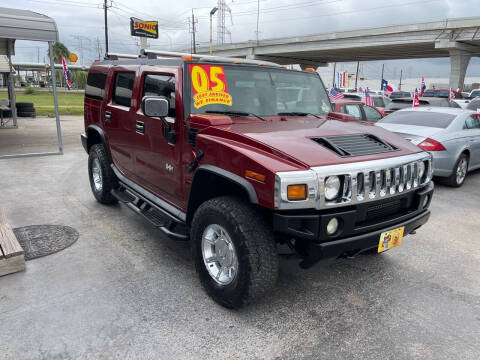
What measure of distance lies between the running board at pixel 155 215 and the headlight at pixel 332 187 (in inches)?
56.0

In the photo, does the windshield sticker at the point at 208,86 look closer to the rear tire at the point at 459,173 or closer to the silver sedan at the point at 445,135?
the silver sedan at the point at 445,135

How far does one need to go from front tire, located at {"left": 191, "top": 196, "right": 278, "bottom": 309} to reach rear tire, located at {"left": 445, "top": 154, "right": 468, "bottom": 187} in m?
5.69

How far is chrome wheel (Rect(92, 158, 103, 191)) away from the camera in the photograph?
547cm

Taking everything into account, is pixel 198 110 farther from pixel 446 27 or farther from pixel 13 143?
pixel 446 27

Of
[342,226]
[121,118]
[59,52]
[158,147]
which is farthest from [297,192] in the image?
[59,52]

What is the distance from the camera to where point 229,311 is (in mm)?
3102

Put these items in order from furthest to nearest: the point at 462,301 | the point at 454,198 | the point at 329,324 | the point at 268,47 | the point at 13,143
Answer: the point at 268,47 < the point at 13,143 < the point at 454,198 < the point at 462,301 < the point at 329,324

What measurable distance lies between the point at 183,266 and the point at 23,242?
6.28 ft

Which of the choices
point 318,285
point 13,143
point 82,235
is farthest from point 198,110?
point 13,143

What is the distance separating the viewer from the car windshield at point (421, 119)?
293 inches

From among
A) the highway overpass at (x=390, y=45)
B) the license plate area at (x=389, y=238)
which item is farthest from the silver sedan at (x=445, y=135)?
the highway overpass at (x=390, y=45)

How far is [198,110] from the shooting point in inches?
135

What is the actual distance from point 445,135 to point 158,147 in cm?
557

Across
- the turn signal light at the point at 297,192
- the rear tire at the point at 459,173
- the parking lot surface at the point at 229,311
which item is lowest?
the parking lot surface at the point at 229,311
